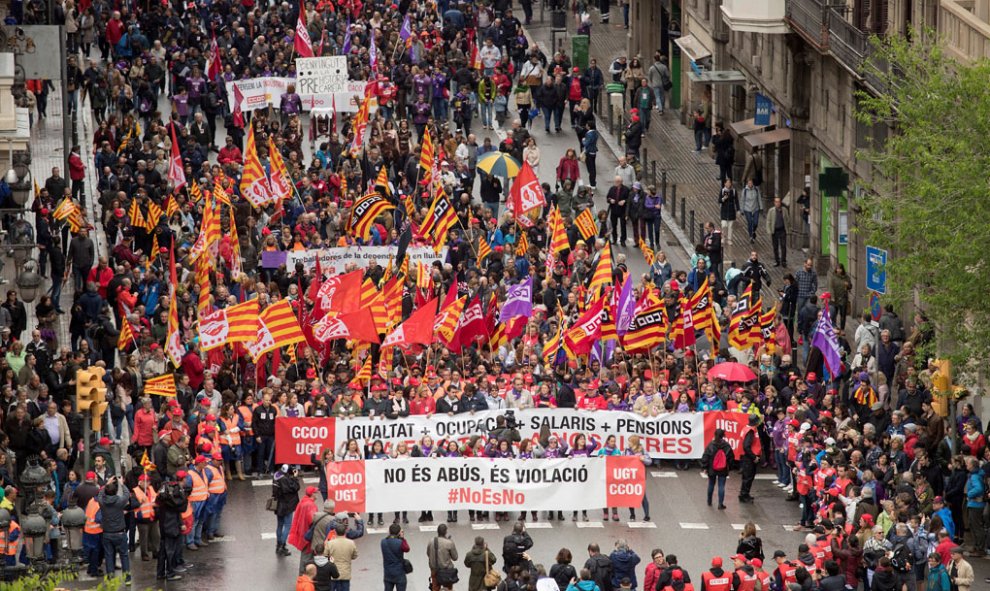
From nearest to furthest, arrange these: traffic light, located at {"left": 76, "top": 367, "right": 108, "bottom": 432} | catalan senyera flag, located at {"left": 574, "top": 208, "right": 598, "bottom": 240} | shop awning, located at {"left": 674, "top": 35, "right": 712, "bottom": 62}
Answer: traffic light, located at {"left": 76, "top": 367, "right": 108, "bottom": 432}
catalan senyera flag, located at {"left": 574, "top": 208, "right": 598, "bottom": 240}
shop awning, located at {"left": 674, "top": 35, "right": 712, "bottom": 62}

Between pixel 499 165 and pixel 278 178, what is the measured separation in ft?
17.8

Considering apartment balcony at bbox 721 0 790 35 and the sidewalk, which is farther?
apartment balcony at bbox 721 0 790 35

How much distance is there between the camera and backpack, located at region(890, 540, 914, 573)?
35281 millimetres

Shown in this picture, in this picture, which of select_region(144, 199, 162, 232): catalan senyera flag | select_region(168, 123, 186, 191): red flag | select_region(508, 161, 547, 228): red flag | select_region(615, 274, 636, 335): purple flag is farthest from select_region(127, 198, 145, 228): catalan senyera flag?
select_region(615, 274, 636, 335): purple flag

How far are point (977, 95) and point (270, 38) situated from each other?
3008 cm

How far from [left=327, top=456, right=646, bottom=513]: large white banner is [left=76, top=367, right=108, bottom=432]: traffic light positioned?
4.45 meters

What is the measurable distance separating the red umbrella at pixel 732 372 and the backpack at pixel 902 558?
7.65 m

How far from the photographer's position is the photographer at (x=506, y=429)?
40.5m

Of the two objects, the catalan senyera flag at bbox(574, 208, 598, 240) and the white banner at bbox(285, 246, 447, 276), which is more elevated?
the catalan senyera flag at bbox(574, 208, 598, 240)

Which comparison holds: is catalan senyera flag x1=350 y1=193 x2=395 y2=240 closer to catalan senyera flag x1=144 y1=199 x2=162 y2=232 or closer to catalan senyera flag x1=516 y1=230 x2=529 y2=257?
catalan senyera flag x1=516 y1=230 x2=529 y2=257

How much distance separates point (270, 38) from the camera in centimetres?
6594

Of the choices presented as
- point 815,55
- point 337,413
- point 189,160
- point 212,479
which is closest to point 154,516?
point 212,479

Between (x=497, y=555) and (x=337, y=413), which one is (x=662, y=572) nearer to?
(x=497, y=555)

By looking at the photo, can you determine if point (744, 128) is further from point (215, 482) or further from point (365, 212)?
point (215, 482)
